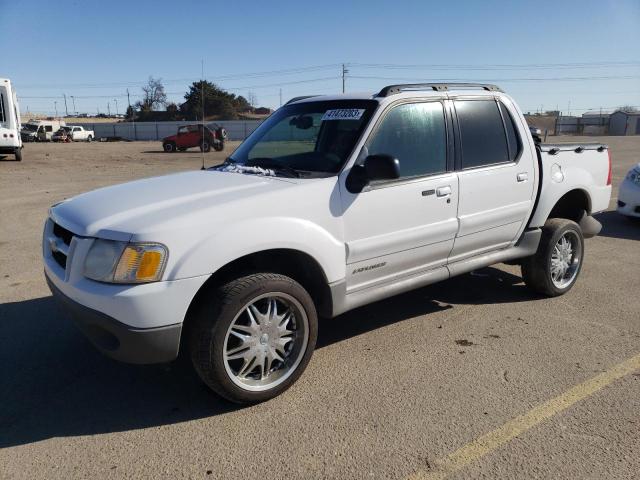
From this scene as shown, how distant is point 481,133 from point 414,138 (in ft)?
2.66

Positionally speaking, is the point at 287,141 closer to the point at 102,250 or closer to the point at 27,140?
the point at 102,250

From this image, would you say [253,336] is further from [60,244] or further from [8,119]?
[8,119]


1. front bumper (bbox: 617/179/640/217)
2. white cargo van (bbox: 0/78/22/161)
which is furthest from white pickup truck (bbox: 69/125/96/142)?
front bumper (bbox: 617/179/640/217)

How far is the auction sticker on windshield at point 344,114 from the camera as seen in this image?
380cm

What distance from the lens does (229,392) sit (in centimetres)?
309

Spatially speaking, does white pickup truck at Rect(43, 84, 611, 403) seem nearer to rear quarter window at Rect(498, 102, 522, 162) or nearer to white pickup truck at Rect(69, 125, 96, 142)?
rear quarter window at Rect(498, 102, 522, 162)

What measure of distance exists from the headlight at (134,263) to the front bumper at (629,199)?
8402 millimetres

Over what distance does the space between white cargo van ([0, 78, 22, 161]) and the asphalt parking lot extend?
55.8ft

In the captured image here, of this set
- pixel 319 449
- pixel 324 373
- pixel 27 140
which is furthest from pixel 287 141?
pixel 27 140

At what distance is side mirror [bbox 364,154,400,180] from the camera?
131 inches

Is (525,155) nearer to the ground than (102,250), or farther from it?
farther from it

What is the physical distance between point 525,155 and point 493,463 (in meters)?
2.89

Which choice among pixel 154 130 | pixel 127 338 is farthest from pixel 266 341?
pixel 154 130

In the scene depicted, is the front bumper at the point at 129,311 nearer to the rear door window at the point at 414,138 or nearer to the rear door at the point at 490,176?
the rear door window at the point at 414,138
